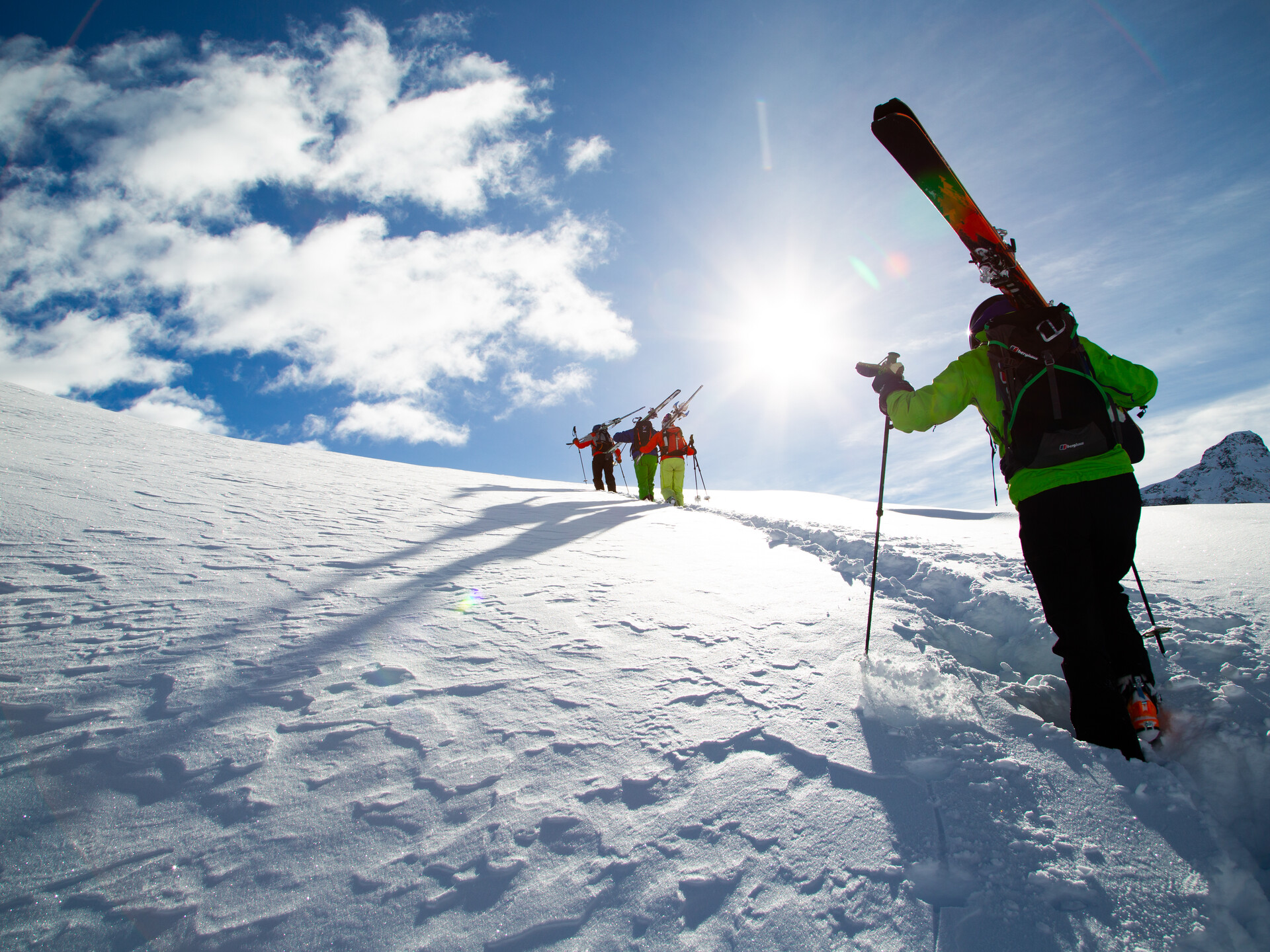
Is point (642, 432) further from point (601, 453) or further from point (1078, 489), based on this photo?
point (1078, 489)

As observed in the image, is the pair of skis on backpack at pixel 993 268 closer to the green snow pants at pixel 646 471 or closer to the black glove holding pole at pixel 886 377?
the black glove holding pole at pixel 886 377

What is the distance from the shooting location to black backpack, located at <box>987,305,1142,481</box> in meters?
2.37

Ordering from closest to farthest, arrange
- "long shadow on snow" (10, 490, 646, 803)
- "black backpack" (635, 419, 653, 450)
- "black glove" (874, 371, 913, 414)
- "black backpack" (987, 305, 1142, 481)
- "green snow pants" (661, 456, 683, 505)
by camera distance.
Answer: "long shadow on snow" (10, 490, 646, 803) → "black backpack" (987, 305, 1142, 481) → "black glove" (874, 371, 913, 414) → "green snow pants" (661, 456, 683, 505) → "black backpack" (635, 419, 653, 450)

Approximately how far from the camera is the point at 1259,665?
93.7 inches

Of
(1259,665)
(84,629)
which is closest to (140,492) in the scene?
(84,629)

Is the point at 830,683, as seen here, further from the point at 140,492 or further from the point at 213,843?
the point at 140,492

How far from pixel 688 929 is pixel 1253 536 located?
5779mm

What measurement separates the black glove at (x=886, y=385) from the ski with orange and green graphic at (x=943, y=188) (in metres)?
0.77

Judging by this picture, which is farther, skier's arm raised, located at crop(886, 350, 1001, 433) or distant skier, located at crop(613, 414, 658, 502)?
distant skier, located at crop(613, 414, 658, 502)

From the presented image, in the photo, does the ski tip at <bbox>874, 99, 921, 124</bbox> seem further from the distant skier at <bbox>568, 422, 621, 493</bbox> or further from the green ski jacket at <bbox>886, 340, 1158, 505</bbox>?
the distant skier at <bbox>568, 422, 621, 493</bbox>

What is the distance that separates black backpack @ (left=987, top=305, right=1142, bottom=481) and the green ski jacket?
0.06 m

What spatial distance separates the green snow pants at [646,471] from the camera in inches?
533

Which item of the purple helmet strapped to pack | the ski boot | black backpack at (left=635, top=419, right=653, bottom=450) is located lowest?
the ski boot

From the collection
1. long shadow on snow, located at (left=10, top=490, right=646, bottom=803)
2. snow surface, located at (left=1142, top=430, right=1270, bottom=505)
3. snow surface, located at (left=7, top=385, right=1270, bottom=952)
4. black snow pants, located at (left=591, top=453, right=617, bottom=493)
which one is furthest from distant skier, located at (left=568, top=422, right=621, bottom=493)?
snow surface, located at (left=1142, top=430, right=1270, bottom=505)
